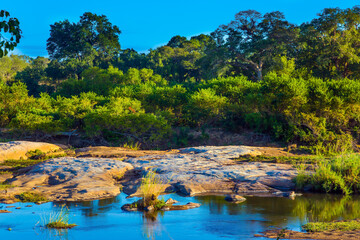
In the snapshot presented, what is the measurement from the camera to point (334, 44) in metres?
30.3

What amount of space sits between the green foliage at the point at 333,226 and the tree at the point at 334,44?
2489 cm

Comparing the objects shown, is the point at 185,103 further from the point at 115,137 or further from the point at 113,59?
the point at 113,59

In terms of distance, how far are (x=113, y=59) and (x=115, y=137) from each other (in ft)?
132

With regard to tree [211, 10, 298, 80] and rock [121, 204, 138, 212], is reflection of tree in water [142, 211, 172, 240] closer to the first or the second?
rock [121, 204, 138, 212]

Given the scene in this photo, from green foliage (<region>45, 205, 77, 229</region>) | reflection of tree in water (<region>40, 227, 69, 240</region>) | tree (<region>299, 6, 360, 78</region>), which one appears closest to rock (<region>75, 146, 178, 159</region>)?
green foliage (<region>45, 205, 77, 229</region>)

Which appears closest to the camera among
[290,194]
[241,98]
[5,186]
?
[290,194]

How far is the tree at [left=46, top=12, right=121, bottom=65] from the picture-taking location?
56500 millimetres

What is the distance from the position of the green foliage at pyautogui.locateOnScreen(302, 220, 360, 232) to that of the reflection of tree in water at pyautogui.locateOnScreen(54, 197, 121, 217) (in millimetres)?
4033

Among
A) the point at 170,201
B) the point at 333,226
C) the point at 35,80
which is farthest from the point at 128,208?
the point at 35,80

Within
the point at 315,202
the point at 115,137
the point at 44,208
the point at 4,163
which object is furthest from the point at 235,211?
the point at 115,137

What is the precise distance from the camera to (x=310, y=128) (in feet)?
60.6

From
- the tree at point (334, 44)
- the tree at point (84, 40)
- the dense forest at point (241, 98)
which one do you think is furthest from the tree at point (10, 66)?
the tree at point (334, 44)

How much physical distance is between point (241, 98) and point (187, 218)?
16.0m

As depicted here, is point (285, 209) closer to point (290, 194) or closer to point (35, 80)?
point (290, 194)
